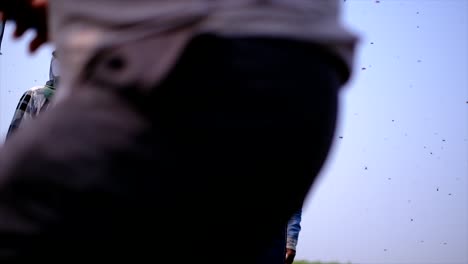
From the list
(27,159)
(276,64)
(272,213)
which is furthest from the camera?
(272,213)

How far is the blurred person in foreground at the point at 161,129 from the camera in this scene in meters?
0.76

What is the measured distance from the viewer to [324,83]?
0.95 m

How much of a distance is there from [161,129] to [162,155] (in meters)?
0.04

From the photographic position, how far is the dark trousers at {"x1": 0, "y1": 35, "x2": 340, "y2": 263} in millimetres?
757

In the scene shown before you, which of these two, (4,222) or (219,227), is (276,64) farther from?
Result: (4,222)

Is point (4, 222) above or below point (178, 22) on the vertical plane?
below

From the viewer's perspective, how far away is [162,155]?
0.79 metres

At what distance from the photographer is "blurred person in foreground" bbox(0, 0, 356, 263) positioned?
758 mm

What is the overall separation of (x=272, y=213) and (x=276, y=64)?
308 mm

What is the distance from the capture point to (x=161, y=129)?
0.79 metres

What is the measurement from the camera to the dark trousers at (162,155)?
76cm

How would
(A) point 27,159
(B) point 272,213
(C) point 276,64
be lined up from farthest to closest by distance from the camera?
1. (B) point 272,213
2. (C) point 276,64
3. (A) point 27,159

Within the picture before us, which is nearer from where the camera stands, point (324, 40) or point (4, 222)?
point (4, 222)

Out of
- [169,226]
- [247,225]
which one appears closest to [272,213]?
[247,225]
